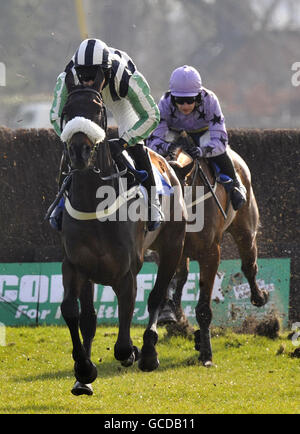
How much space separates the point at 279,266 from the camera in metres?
10.6

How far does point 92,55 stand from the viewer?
213 inches

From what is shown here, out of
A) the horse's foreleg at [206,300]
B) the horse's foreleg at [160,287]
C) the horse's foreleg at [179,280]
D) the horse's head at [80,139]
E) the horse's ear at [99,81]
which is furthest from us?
the horse's foreleg at [179,280]

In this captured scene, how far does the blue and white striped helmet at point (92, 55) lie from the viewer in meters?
5.41

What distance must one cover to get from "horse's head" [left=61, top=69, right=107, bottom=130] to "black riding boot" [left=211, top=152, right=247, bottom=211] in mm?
2857

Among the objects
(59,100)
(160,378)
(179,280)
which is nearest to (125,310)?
(59,100)

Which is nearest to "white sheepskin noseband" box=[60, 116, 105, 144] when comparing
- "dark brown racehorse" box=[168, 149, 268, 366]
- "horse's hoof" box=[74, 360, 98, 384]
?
"horse's hoof" box=[74, 360, 98, 384]

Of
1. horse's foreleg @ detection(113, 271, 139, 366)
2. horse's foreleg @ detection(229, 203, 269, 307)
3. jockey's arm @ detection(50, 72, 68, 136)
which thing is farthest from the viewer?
horse's foreleg @ detection(229, 203, 269, 307)

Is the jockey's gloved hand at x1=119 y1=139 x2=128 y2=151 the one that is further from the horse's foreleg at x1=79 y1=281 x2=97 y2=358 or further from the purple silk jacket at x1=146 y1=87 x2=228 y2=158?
the purple silk jacket at x1=146 y1=87 x2=228 y2=158

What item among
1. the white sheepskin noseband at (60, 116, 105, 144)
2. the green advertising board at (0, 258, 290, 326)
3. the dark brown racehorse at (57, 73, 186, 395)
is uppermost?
the white sheepskin noseband at (60, 116, 105, 144)

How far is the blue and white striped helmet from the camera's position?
5406 millimetres

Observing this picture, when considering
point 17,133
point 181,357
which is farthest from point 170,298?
point 17,133

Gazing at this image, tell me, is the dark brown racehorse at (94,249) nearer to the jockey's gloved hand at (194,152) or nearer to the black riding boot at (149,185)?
the black riding boot at (149,185)

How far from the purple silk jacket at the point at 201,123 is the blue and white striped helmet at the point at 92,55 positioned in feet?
7.61

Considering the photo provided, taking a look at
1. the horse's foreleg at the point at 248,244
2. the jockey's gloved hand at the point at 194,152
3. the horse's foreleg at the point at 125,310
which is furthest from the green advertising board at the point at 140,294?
the horse's foreleg at the point at 125,310
